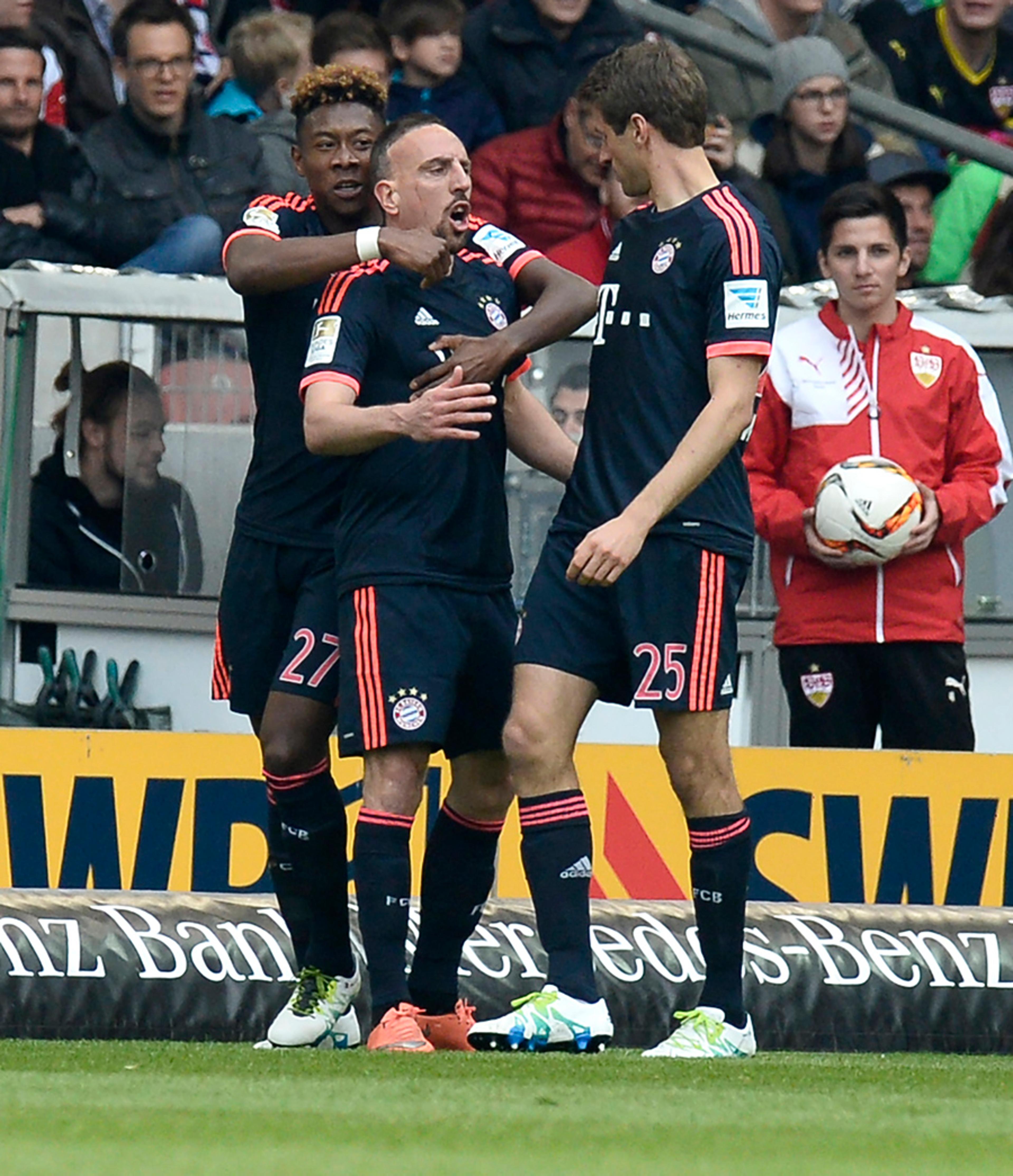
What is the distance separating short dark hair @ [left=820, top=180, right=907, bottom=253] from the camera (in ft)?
25.9

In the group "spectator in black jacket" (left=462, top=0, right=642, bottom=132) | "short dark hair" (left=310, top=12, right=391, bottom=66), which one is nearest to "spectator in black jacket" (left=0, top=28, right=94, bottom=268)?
"short dark hair" (left=310, top=12, right=391, bottom=66)

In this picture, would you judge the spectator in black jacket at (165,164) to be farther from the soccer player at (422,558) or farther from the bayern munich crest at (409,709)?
the bayern munich crest at (409,709)

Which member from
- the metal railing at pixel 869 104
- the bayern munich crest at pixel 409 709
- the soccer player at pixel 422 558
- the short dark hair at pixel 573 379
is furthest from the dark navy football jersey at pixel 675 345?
the metal railing at pixel 869 104

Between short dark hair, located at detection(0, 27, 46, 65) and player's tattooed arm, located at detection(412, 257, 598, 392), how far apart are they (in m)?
4.17

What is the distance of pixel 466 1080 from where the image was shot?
15.4 ft

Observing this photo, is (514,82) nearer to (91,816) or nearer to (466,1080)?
(91,816)

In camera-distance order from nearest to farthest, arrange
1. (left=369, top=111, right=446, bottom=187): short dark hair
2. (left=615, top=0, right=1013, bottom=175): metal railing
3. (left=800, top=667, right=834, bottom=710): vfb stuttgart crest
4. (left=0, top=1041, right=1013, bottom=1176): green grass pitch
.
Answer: (left=0, top=1041, right=1013, bottom=1176): green grass pitch
(left=369, top=111, right=446, bottom=187): short dark hair
(left=800, top=667, right=834, bottom=710): vfb stuttgart crest
(left=615, top=0, right=1013, bottom=175): metal railing

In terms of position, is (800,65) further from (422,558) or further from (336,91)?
(422,558)

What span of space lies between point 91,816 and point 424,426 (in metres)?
2.66

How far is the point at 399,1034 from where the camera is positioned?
17.9 ft

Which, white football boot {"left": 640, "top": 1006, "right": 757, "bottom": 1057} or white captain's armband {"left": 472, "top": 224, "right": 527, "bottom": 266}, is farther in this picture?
white captain's armband {"left": 472, "top": 224, "right": 527, "bottom": 266}

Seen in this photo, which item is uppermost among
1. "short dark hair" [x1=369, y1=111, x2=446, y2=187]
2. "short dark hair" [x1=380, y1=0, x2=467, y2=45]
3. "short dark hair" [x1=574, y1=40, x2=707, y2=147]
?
"short dark hair" [x1=380, y1=0, x2=467, y2=45]

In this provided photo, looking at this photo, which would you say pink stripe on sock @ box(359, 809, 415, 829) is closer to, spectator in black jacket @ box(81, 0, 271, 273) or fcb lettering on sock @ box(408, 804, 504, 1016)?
fcb lettering on sock @ box(408, 804, 504, 1016)

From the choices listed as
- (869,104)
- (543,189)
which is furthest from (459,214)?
(869,104)
